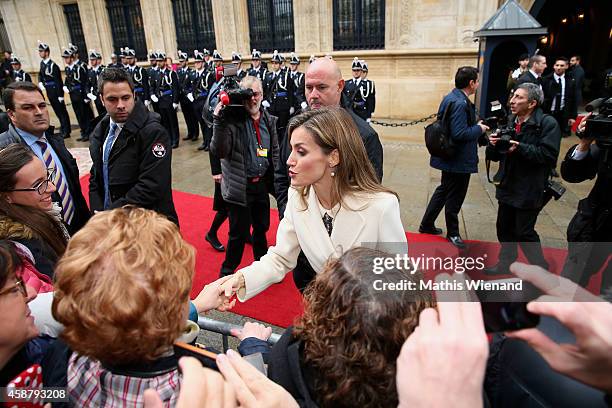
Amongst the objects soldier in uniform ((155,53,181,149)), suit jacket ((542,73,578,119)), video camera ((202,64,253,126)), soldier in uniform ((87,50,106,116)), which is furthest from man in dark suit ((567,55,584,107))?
soldier in uniform ((87,50,106,116))

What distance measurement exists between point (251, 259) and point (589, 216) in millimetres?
3141

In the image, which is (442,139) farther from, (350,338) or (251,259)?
(350,338)

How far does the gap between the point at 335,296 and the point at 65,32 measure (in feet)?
62.6

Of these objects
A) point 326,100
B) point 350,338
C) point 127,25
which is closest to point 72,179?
point 326,100

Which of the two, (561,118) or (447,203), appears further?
(561,118)

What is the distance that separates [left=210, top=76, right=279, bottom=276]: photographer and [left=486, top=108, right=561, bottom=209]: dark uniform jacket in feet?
7.05

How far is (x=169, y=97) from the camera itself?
1026 centimetres

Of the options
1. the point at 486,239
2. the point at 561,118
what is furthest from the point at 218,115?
the point at 561,118

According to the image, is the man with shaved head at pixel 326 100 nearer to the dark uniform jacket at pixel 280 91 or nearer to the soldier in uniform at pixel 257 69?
the dark uniform jacket at pixel 280 91

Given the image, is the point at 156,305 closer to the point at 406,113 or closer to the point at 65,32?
the point at 406,113

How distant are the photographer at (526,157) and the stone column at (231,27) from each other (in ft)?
37.9

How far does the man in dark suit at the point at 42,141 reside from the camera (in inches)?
118

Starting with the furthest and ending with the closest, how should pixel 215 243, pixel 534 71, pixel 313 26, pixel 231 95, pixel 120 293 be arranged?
pixel 313 26 → pixel 534 71 → pixel 215 243 → pixel 231 95 → pixel 120 293

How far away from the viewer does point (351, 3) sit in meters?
11.7
